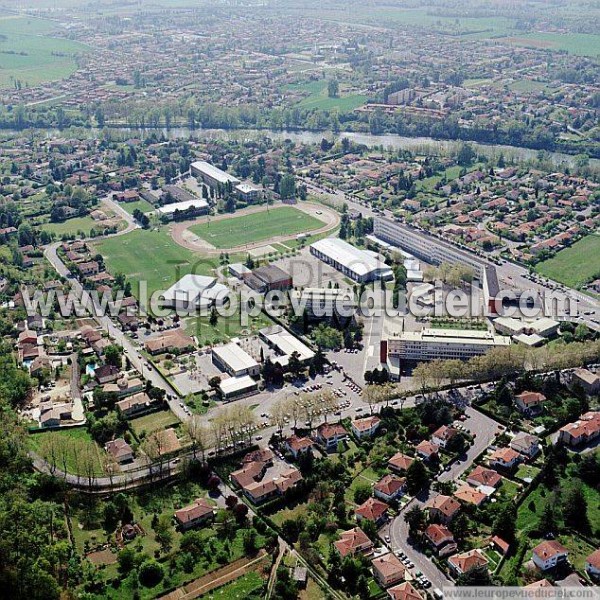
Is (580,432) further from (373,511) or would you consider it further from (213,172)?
(213,172)

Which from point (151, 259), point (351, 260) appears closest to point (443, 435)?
point (351, 260)

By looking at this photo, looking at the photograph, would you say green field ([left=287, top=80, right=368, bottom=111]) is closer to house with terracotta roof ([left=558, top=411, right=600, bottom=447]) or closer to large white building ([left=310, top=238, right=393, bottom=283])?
large white building ([left=310, top=238, right=393, bottom=283])

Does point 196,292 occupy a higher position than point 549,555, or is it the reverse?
point 549,555

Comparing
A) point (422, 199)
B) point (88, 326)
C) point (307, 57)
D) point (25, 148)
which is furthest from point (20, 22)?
point (88, 326)

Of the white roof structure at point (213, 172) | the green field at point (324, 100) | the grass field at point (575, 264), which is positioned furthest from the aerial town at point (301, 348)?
the green field at point (324, 100)

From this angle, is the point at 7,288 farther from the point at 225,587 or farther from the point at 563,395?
the point at 563,395

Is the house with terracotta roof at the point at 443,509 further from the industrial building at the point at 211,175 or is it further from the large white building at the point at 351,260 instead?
the industrial building at the point at 211,175

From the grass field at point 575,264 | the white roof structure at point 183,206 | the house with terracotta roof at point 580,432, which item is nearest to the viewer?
the house with terracotta roof at point 580,432
